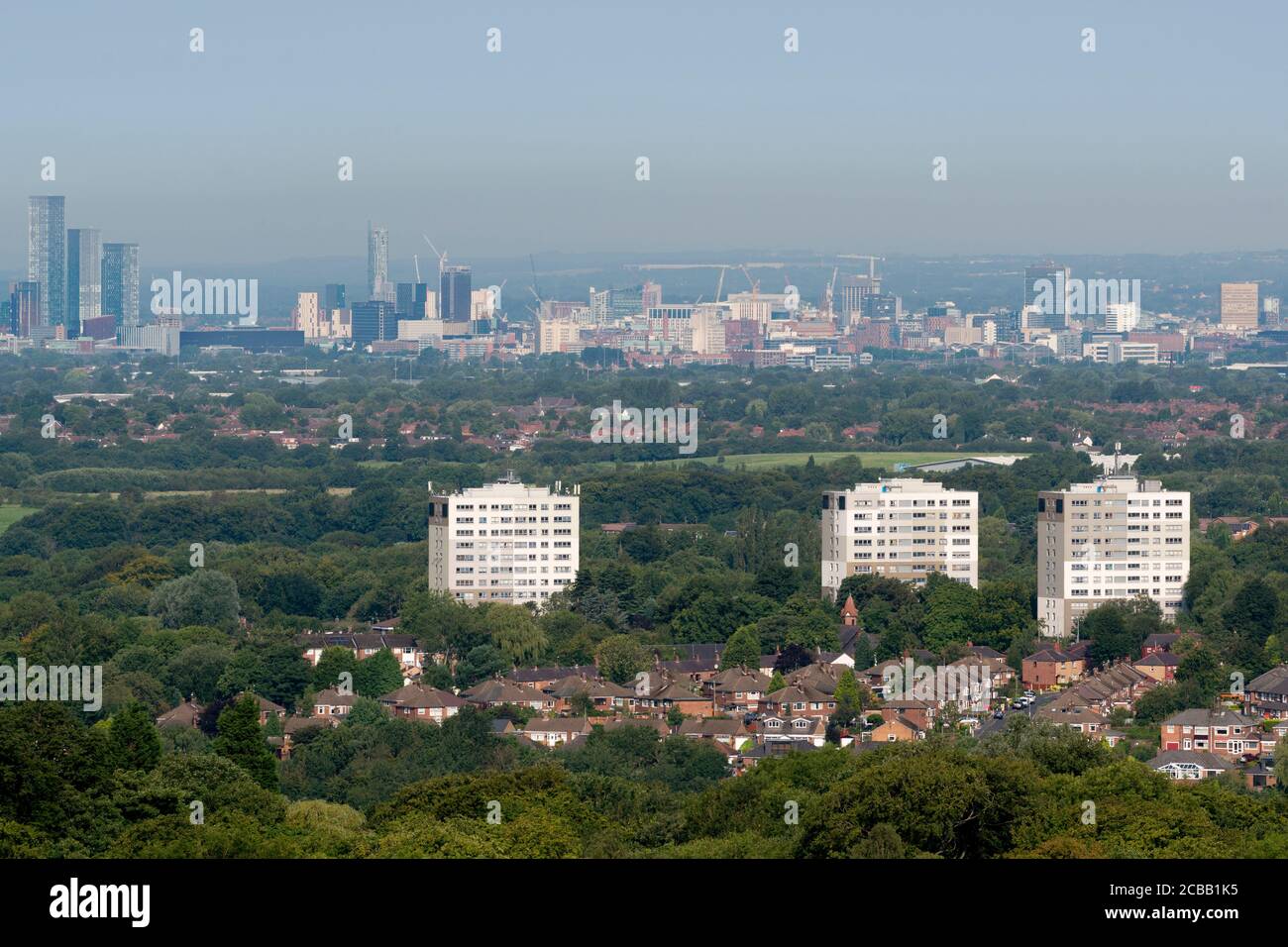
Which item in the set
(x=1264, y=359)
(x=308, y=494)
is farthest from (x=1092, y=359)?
(x=308, y=494)

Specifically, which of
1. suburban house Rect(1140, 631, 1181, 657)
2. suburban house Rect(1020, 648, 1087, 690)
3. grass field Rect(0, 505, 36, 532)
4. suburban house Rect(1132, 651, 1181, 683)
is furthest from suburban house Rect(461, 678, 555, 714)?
grass field Rect(0, 505, 36, 532)

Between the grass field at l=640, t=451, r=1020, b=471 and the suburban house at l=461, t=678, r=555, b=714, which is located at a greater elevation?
the grass field at l=640, t=451, r=1020, b=471

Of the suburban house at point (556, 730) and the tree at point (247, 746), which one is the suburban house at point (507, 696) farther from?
the tree at point (247, 746)

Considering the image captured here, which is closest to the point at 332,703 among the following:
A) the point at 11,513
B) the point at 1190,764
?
the point at 1190,764

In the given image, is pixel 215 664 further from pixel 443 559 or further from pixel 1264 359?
pixel 1264 359

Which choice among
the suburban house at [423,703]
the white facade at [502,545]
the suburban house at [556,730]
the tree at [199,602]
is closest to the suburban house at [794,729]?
the suburban house at [556,730]

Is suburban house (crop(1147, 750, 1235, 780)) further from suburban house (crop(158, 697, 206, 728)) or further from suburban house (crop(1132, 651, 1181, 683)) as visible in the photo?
suburban house (crop(158, 697, 206, 728))
